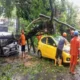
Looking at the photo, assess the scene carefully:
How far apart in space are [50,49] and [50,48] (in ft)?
0.20

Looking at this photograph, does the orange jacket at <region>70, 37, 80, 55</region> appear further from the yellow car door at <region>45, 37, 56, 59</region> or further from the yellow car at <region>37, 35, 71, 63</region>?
the yellow car door at <region>45, 37, 56, 59</region>

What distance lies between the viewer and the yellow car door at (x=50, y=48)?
14.2 m

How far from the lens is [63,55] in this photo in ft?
44.1

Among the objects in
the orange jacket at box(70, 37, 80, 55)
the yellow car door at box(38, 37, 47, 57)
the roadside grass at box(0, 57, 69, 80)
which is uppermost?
the orange jacket at box(70, 37, 80, 55)

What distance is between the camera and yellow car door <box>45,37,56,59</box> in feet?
46.6

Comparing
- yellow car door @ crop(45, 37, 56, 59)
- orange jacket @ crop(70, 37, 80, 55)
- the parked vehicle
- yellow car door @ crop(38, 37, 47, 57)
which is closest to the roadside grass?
yellow car door @ crop(45, 37, 56, 59)

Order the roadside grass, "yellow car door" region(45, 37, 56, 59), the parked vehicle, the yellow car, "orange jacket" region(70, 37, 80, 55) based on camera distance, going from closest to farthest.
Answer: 1. "orange jacket" region(70, 37, 80, 55)
2. the roadside grass
3. the yellow car
4. "yellow car door" region(45, 37, 56, 59)
5. the parked vehicle

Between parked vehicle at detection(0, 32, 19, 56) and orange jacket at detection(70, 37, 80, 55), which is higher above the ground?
orange jacket at detection(70, 37, 80, 55)

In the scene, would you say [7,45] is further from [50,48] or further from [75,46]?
[75,46]

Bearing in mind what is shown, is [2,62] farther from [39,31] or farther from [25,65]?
[39,31]

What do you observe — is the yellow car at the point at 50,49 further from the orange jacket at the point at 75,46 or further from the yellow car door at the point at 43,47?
the orange jacket at the point at 75,46

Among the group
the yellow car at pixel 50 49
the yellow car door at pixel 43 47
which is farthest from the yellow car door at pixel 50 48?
the yellow car door at pixel 43 47

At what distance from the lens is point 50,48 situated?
14.5 meters

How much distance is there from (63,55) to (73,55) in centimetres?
214
